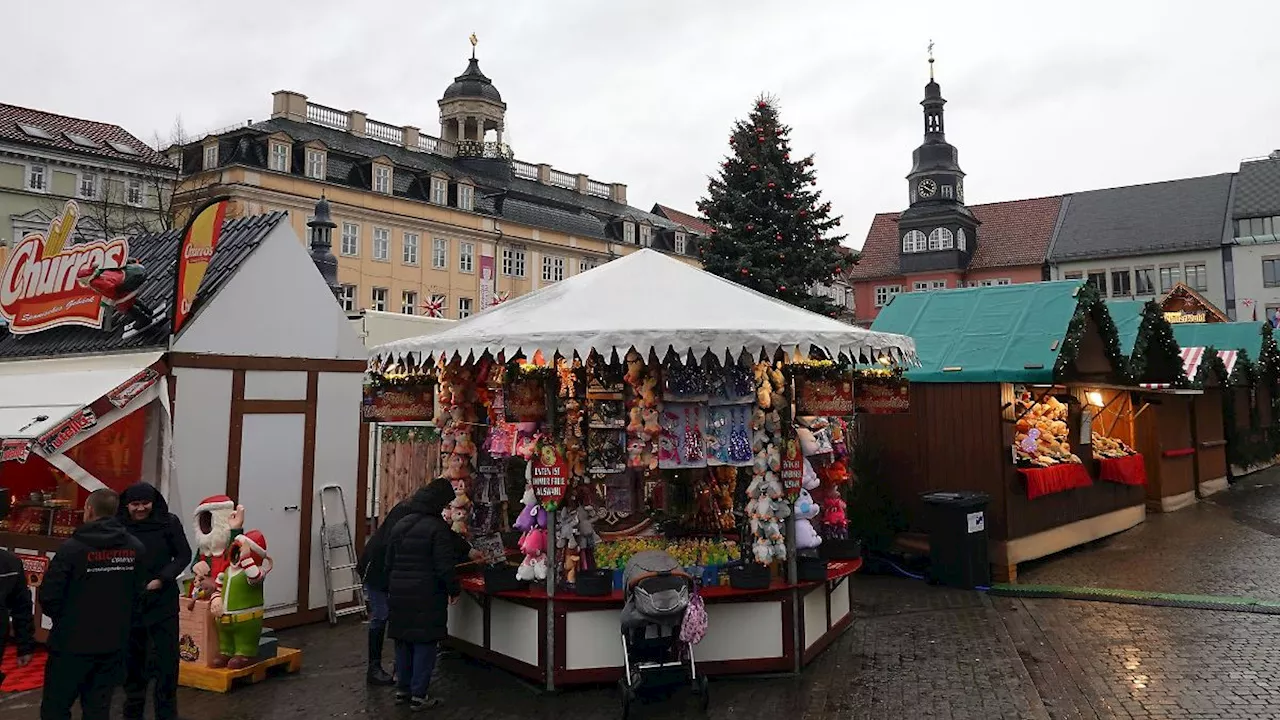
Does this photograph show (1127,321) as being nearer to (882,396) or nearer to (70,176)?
(882,396)

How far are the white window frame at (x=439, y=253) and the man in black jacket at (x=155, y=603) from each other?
3592cm

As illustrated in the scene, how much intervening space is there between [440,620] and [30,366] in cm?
695

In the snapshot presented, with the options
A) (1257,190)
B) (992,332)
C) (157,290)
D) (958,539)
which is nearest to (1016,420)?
(992,332)

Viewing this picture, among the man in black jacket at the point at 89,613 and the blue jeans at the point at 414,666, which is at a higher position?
the man in black jacket at the point at 89,613

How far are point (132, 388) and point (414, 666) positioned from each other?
4140mm

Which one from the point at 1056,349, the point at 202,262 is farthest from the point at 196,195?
the point at 1056,349

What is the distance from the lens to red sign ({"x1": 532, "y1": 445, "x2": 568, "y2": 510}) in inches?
280

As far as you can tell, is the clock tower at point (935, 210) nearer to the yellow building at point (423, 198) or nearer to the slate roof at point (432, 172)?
the slate roof at point (432, 172)

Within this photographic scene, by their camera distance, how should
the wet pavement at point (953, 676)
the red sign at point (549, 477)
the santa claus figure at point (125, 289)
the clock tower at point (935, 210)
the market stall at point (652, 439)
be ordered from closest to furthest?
the wet pavement at point (953, 676), the market stall at point (652, 439), the red sign at point (549, 477), the santa claus figure at point (125, 289), the clock tower at point (935, 210)

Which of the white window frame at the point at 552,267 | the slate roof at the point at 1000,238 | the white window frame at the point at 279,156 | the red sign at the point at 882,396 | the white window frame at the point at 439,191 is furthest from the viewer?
the slate roof at the point at 1000,238

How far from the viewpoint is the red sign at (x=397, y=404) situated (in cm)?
929

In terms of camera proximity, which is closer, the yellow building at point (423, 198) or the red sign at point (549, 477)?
the red sign at point (549, 477)

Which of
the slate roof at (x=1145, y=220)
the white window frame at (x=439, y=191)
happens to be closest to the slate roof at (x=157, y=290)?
the white window frame at (x=439, y=191)

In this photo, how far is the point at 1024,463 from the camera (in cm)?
1212
